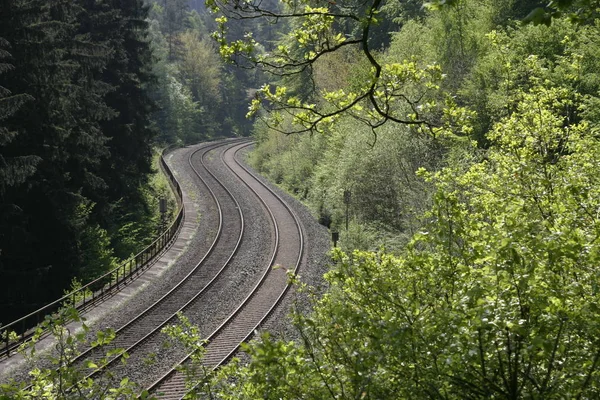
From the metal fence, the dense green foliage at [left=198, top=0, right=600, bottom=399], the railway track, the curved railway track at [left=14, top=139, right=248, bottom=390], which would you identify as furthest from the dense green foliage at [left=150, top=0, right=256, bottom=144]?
the dense green foliage at [left=198, top=0, right=600, bottom=399]

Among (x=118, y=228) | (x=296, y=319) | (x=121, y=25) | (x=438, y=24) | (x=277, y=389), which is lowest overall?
(x=118, y=228)

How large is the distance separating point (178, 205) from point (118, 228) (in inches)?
196

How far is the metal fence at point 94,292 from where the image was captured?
53.7ft

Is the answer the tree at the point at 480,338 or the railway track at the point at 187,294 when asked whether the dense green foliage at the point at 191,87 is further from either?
the tree at the point at 480,338

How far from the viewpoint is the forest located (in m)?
4.24

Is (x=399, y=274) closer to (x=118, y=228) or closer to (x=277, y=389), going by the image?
(x=277, y=389)

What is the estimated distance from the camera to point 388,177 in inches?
982

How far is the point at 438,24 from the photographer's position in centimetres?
2759

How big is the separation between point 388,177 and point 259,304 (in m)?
8.90

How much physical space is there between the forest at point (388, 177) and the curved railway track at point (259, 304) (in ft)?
4.42

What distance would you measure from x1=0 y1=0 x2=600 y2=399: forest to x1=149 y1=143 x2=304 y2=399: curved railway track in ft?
4.42

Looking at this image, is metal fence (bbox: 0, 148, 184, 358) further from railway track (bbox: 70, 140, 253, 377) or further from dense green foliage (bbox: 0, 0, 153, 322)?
railway track (bbox: 70, 140, 253, 377)

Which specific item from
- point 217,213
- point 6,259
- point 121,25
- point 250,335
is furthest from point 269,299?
point 121,25

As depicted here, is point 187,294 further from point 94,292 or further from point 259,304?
point 94,292
